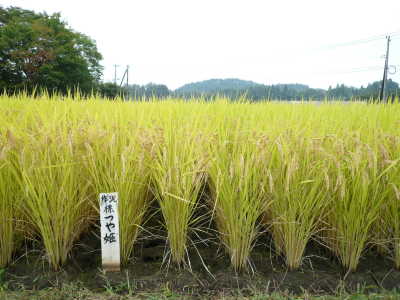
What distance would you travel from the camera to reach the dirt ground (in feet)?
6.30

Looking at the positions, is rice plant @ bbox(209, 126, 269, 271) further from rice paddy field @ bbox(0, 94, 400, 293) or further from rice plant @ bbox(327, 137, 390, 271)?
rice plant @ bbox(327, 137, 390, 271)

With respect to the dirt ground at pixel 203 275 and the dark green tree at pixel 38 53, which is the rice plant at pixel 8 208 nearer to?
the dirt ground at pixel 203 275

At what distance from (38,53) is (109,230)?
2074 centimetres

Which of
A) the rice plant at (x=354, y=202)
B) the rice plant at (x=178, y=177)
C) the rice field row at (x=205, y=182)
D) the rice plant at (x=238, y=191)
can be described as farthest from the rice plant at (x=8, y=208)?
the rice plant at (x=354, y=202)

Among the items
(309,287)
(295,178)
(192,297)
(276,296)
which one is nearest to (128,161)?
(192,297)

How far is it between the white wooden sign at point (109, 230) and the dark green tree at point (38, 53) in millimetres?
18494

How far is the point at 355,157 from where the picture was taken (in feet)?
5.82

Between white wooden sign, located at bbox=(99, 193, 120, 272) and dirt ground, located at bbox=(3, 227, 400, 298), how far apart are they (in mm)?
82

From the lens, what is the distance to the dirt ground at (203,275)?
6.30 feet

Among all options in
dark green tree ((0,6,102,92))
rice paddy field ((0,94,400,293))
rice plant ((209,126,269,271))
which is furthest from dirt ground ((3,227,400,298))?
dark green tree ((0,6,102,92))

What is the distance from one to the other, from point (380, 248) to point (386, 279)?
27cm

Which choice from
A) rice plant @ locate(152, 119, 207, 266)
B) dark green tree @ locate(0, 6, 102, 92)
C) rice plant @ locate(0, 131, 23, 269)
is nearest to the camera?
rice plant @ locate(152, 119, 207, 266)

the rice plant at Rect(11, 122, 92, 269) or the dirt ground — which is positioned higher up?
the rice plant at Rect(11, 122, 92, 269)

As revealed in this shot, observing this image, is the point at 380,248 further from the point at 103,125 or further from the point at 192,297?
the point at 103,125
